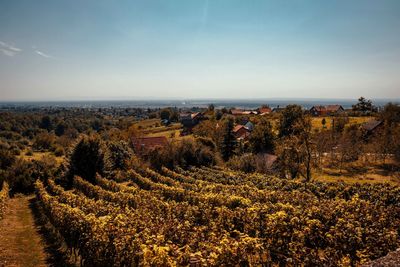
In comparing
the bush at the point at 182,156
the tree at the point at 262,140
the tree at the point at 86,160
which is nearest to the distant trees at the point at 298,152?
the bush at the point at 182,156

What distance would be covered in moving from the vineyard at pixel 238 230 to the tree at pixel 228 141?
2593cm

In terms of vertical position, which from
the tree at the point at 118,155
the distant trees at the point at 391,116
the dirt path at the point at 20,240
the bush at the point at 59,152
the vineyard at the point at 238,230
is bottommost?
the bush at the point at 59,152

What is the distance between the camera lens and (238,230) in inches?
554

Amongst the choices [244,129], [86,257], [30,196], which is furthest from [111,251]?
[244,129]

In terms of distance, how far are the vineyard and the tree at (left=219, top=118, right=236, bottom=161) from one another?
85.1 feet

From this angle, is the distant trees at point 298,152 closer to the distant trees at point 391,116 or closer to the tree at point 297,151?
the tree at point 297,151

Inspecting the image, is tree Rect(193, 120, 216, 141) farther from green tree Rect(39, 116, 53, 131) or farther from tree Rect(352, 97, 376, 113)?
green tree Rect(39, 116, 53, 131)

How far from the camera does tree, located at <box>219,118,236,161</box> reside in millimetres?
47250

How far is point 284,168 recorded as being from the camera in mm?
34562

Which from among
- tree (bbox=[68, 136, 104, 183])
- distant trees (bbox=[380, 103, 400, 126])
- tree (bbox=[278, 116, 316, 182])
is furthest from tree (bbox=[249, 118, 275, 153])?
tree (bbox=[68, 136, 104, 183])

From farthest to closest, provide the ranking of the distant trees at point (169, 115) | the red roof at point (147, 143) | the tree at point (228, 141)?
the distant trees at point (169, 115) < the tree at point (228, 141) < the red roof at point (147, 143)

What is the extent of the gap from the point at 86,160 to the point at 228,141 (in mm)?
22855

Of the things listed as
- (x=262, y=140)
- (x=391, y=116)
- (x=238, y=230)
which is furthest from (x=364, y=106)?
(x=238, y=230)

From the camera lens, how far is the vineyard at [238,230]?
9.07 metres
